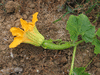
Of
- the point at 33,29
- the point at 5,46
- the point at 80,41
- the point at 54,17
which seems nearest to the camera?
the point at 33,29

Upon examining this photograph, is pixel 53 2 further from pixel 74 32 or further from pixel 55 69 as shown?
pixel 55 69

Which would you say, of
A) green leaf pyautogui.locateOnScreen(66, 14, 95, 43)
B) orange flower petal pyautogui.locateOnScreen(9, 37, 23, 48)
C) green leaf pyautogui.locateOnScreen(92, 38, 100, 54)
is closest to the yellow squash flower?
orange flower petal pyautogui.locateOnScreen(9, 37, 23, 48)

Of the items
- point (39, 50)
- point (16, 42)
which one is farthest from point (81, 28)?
point (16, 42)

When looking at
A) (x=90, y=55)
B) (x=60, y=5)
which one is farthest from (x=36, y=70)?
(x=60, y=5)

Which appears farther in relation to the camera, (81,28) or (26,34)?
(81,28)

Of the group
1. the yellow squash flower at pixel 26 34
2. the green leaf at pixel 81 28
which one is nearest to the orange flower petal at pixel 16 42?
the yellow squash flower at pixel 26 34

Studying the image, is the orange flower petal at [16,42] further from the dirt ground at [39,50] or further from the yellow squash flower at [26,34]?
the dirt ground at [39,50]

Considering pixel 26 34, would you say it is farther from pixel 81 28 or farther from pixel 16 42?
pixel 81 28
